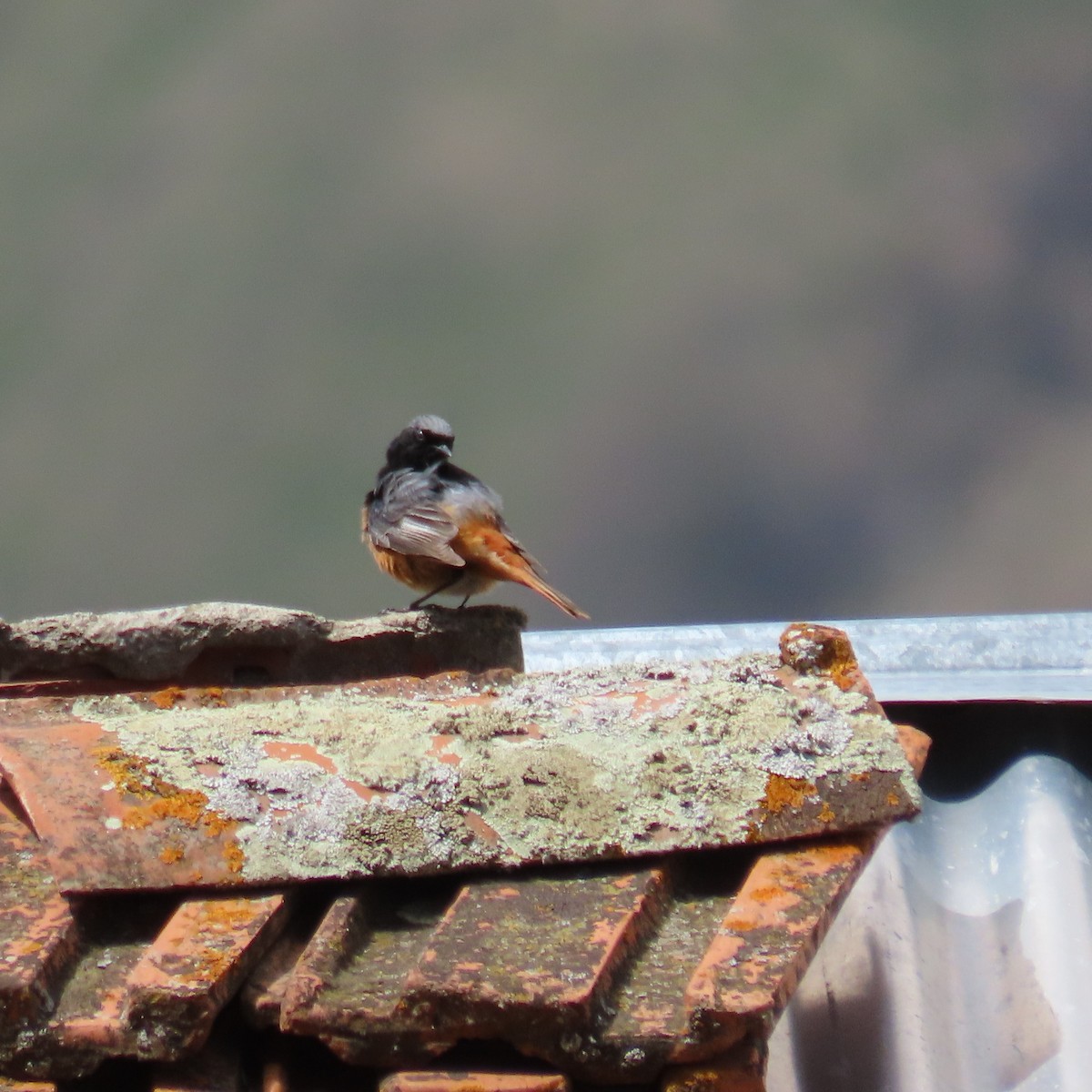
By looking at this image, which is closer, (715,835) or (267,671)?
(715,835)

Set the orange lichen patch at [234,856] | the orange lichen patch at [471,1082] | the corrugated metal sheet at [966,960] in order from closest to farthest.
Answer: the orange lichen patch at [471,1082], the orange lichen patch at [234,856], the corrugated metal sheet at [966,960]

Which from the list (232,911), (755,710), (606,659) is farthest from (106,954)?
(606,659)

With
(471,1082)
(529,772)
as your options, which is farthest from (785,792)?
(471,1082)

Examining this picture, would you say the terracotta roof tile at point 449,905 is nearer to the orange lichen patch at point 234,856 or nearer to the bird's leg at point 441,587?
the orange lichen patch at point 234,856

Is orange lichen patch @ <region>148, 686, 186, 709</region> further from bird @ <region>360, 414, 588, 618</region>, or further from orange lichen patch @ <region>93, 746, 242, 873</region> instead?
→ bird @ <region>360, 414, 588, 618</region>

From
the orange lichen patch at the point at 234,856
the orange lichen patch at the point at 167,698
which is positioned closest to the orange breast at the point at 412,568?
the orange lichen patch at the point at 167,698

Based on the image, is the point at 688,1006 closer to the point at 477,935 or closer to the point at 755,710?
the point at 477,935
